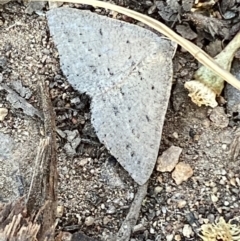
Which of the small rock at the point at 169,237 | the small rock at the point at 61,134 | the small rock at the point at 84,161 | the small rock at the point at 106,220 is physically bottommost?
the small rock at the point at 106,220

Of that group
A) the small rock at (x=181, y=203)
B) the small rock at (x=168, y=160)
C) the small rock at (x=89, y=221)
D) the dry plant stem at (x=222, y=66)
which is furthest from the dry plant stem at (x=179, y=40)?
the small rock at (x=89, y=221)

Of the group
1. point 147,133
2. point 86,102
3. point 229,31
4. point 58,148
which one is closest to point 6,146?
point 58,148

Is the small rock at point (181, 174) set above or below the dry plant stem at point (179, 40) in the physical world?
below

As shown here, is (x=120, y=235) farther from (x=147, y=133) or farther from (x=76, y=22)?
(x=76, y=22)

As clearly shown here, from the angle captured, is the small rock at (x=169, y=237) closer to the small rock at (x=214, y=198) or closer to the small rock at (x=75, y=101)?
the small rock at (x=214, y=198)

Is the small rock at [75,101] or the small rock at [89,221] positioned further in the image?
the small rock at [75,101]

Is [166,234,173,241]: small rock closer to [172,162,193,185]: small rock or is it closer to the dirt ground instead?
the dirt ground
